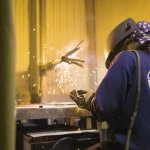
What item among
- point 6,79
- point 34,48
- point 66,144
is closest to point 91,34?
point 34,48

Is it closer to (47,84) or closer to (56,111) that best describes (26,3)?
(47,84)

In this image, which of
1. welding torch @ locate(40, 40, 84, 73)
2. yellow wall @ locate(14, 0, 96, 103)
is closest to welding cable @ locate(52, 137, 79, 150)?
yellow wall @ locate(14, 0, 96, 103)

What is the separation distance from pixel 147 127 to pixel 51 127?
2.42 ft

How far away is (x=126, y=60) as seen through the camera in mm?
1241

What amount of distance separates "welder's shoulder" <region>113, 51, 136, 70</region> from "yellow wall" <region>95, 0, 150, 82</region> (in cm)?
118

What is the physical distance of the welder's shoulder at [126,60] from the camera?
1.23 metres

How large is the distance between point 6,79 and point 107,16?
2.31m

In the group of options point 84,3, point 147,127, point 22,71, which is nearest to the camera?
point 147,127

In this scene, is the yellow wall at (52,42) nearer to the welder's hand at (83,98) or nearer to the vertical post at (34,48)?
the vertical post at (34,48)

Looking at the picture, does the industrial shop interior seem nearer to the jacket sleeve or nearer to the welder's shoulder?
the jacket sleeve

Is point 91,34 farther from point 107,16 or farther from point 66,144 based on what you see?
point 66,144

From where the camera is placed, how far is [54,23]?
2375 millimetres

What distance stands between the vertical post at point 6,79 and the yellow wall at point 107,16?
208 centimetres

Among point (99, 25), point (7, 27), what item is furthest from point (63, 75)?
point (7, 27)
